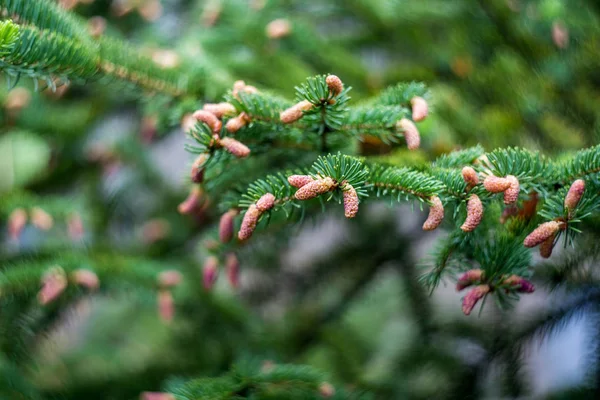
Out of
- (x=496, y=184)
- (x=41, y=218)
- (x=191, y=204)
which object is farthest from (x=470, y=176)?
(x=41, y=218)

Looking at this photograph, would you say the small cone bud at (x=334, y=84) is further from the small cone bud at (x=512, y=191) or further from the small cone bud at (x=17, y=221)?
the small cone bud at (x=17, y=221)

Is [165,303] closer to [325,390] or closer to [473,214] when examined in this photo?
[325,390]

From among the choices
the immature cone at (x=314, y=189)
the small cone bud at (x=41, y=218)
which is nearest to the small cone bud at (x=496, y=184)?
the immature cone at (x=314, y=189)

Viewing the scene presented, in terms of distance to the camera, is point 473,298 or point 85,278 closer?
point 473,298

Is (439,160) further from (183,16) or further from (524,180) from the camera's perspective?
(183,16)

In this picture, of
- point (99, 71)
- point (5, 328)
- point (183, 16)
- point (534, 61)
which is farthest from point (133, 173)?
point (534, 61)
